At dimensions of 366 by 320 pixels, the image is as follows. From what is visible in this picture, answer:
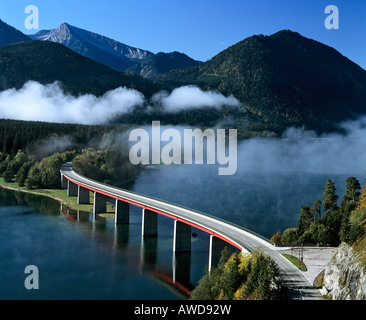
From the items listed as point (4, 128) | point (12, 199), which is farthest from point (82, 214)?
point (4, 128)

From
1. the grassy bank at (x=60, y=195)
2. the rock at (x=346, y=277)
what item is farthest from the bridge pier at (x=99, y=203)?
the rock at (x=346, y=277)

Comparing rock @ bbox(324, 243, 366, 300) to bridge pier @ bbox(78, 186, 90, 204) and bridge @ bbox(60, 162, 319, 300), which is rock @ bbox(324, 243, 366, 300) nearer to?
bridge @ bbox(60, 162, 319, 300)

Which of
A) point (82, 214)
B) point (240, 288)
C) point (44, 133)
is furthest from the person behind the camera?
point (44, 133)

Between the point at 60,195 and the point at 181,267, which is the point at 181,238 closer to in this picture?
the point at 181,267

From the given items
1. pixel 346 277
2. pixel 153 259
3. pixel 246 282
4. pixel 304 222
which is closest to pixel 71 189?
pixel 153 259

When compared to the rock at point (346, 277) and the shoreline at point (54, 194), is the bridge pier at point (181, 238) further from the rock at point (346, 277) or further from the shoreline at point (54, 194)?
the shoreline at point (54, 194)

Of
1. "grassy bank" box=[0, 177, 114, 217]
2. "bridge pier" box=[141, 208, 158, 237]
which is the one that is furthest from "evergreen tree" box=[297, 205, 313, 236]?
"grassy bank" box=[0, 177, 114, 217]
